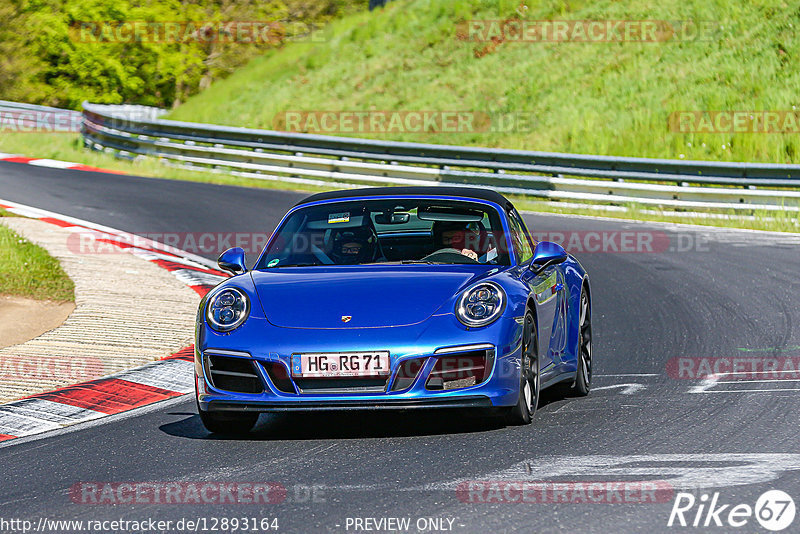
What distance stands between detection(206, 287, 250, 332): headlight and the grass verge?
5669 mm

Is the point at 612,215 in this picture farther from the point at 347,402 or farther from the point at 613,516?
the point at 613,516

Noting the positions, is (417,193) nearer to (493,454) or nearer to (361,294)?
(361,294)

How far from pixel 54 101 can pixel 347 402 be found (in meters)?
51.9

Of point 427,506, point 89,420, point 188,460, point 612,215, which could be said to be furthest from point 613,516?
point 612,215

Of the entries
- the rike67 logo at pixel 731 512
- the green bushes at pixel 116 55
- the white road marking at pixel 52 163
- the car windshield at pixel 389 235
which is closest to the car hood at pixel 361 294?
the car windshield at pixel 389 235

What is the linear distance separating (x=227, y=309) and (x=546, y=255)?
185cm

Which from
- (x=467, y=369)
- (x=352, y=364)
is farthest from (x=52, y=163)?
(x=467, y=369)

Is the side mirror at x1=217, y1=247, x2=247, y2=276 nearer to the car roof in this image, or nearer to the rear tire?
the car roof

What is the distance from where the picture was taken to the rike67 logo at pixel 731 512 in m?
4.41

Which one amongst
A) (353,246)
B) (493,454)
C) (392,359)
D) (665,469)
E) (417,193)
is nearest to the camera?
(665,469)

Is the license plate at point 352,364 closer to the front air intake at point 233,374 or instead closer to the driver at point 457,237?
the front air intake at point 233,374

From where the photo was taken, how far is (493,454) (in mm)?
5691

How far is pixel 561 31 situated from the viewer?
103 feet

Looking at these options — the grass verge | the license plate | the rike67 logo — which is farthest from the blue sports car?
the grass verge
